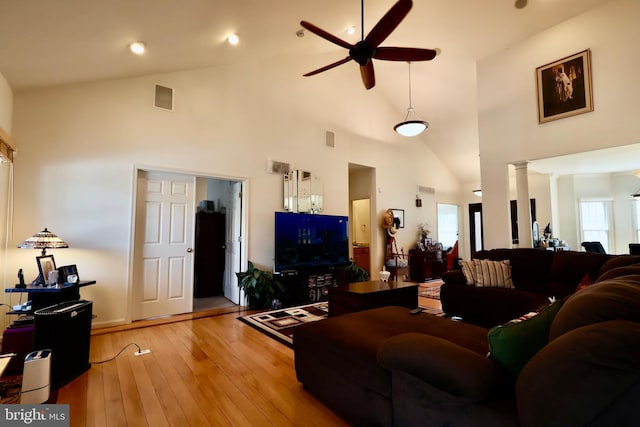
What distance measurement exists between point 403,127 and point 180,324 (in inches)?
177

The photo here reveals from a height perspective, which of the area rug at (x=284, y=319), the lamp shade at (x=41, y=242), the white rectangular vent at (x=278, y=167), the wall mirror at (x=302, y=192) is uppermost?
the white rectangular vent at (x=278, y=167)

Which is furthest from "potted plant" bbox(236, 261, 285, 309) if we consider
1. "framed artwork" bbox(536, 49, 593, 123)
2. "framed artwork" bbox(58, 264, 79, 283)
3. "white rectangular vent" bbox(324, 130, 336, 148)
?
"framed artwork" bbox(536, 49, 593, 123)

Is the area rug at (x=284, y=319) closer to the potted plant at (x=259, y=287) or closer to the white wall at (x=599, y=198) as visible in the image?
the potted plant at (x=259, y=287)

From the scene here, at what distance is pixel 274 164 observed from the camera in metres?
5.29

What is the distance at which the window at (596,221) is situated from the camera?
268 inches

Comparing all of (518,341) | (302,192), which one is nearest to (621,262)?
(518,341)

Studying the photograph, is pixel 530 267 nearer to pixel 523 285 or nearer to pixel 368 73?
pixel 523 285

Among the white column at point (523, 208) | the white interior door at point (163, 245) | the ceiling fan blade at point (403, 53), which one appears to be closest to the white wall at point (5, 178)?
the white interior door at point (163, 245)

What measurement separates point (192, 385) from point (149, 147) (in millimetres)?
3154

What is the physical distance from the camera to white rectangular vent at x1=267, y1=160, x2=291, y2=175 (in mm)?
5250

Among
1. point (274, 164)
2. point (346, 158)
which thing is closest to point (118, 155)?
point (274, 164)

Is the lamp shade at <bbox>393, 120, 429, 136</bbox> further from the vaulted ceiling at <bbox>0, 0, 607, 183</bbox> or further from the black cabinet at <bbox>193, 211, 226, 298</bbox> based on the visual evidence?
the black cabinet at <bbox>193, 211, 226, 298</bbox>

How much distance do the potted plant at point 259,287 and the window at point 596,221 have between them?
7165 mm

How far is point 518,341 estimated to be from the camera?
123 centimetres
